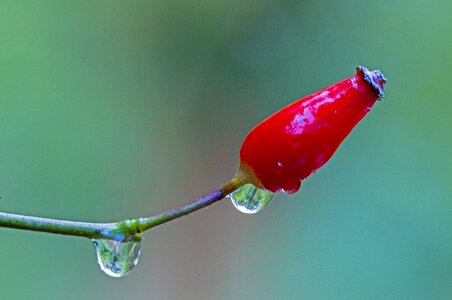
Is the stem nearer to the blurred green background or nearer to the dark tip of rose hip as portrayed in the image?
the dark tip of rose hip

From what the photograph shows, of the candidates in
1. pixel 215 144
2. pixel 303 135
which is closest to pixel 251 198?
pixel 303 135

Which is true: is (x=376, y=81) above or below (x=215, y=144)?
below

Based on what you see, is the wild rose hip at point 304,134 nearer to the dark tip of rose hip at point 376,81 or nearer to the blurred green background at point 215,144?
the dark tip of rose hip at point 376,81

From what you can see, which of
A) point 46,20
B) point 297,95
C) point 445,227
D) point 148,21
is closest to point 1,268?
point 46,20

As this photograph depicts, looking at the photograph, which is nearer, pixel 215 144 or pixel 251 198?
pixel 251 198

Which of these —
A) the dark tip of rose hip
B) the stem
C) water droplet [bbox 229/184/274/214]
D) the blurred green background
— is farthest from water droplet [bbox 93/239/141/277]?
the blurred green background

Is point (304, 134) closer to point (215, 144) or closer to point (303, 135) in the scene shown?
point (303, 135)
